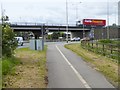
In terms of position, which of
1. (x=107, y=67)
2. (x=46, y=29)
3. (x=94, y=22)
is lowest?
(x=107, y=67)

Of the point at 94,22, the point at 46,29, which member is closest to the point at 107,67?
the point at 46,29

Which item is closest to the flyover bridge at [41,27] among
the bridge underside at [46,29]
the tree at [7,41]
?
the bridge underside at [46,29]

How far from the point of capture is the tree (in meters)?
19.3

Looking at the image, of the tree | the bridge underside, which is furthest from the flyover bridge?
the tree

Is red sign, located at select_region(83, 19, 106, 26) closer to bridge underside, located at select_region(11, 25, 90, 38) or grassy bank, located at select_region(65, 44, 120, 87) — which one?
bridge underside, located at select_region(11, 25, 90, 38)

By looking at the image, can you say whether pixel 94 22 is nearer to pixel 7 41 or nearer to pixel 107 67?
pixel 7 41

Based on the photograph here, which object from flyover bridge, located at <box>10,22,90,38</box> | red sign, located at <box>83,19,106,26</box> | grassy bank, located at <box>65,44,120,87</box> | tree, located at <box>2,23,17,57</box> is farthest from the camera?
red sign, located at <box>83,19,106,26</box>

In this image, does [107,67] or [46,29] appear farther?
[46,29]

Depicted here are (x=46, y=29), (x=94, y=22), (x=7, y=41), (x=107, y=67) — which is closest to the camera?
(x=107, y=67)

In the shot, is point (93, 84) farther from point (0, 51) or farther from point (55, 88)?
point (0, 51)

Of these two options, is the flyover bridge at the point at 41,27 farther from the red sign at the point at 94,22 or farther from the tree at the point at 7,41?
the tree at the point at 7,41

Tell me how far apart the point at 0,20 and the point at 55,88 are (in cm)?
1118

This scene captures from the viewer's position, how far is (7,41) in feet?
65.1

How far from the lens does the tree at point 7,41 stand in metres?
A: 19.3
